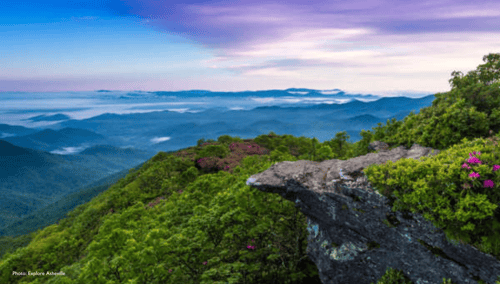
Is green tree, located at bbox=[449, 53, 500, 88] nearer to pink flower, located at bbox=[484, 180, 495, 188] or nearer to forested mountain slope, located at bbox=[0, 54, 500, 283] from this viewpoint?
forested mountain slope, located at bbox=[0, 54, 500, 283]

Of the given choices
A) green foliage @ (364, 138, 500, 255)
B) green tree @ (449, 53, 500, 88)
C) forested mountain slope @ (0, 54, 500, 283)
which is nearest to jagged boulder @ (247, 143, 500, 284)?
green foliage @ (364, 138, 500, 255)

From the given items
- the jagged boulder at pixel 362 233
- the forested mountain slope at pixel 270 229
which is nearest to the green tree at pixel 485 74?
the forested mountain slope at pixel 270 229

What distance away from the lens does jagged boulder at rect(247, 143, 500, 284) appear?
7168 mm

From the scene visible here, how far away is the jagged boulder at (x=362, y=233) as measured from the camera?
7.17m

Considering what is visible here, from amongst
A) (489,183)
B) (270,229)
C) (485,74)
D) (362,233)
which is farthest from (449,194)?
(485,74)

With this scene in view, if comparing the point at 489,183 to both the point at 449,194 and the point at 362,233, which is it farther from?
the point at 362,233

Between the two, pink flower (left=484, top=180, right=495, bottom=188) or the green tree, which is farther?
the green tree

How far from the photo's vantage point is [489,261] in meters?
6.45

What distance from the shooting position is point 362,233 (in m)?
8.65

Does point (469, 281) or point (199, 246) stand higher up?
point (469, 281)

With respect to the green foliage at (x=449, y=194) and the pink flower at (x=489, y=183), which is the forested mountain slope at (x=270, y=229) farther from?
the pink flower at (x=489, y=183)

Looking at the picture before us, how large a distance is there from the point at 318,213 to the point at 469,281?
4.30m

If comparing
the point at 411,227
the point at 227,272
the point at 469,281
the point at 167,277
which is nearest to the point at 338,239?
the point at 411,227

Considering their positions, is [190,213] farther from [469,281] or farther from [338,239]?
[469,281]
